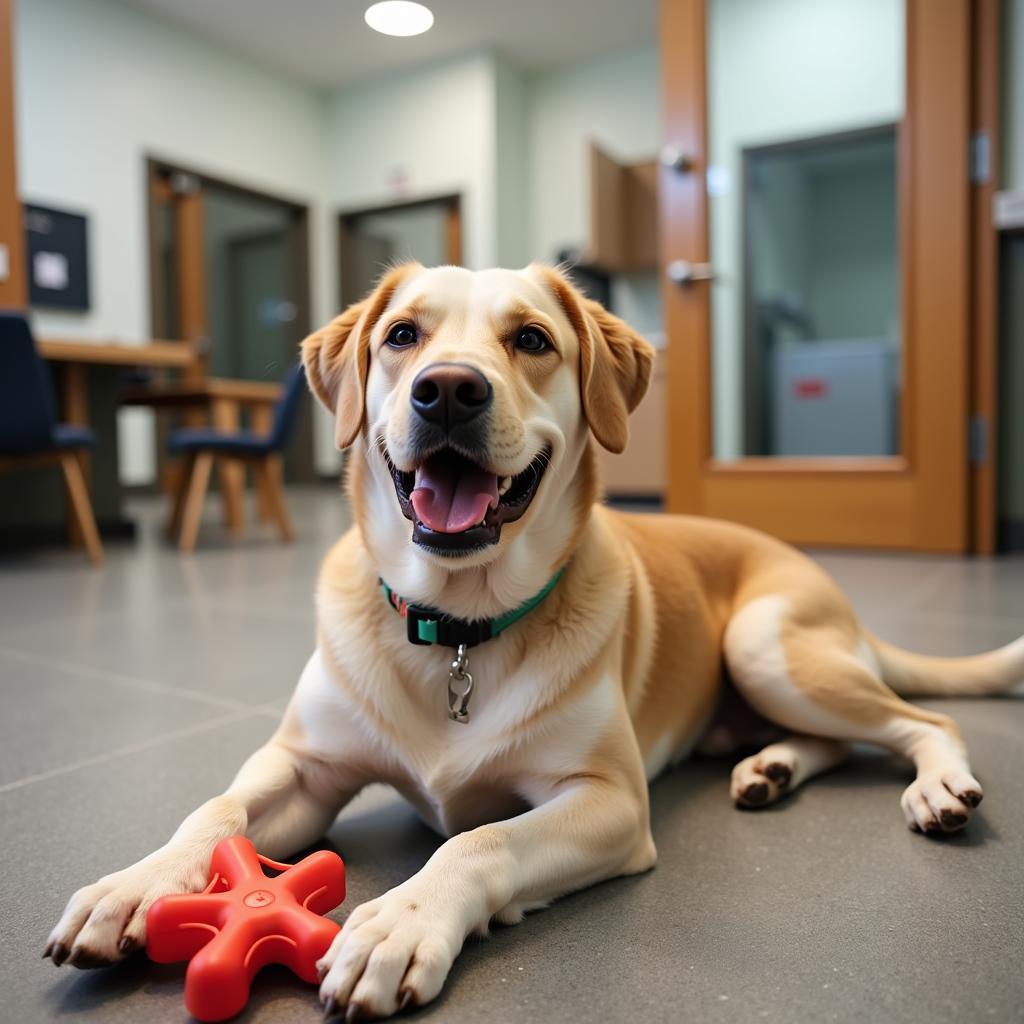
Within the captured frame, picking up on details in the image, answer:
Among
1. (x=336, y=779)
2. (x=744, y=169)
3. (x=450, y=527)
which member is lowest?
(x=336, y=779)

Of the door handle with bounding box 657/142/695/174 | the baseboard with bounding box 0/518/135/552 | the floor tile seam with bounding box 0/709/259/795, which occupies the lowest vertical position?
the floor tile seam with bounding box 0/709/259/795

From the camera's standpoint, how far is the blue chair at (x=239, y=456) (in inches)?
203

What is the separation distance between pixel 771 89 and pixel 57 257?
5.76 meters

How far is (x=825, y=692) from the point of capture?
4.96 feet

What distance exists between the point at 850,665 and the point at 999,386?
3.39 meters

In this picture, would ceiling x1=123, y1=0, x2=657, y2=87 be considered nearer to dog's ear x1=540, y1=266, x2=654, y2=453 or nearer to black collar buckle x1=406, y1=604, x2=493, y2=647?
dog's ear x1=540, y1=266, x2=654, y2=453

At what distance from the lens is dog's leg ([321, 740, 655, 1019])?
0.85 metres

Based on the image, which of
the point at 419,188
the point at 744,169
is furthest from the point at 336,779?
the point at 419,188

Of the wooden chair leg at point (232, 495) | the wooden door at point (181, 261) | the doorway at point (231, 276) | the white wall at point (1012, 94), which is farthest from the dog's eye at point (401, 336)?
the wooden door at point (181, 261)

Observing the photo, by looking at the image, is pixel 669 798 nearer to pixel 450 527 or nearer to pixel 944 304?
pixel 450 527

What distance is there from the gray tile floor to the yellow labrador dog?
2.0 inches

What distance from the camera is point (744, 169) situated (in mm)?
4699

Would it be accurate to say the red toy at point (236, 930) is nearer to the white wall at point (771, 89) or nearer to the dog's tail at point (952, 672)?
the dog's tail at point (952, 672)

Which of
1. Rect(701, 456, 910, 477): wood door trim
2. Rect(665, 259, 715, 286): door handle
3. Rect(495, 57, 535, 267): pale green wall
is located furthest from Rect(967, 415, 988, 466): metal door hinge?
Rect(495, 57, 535, 267): pale green wall
